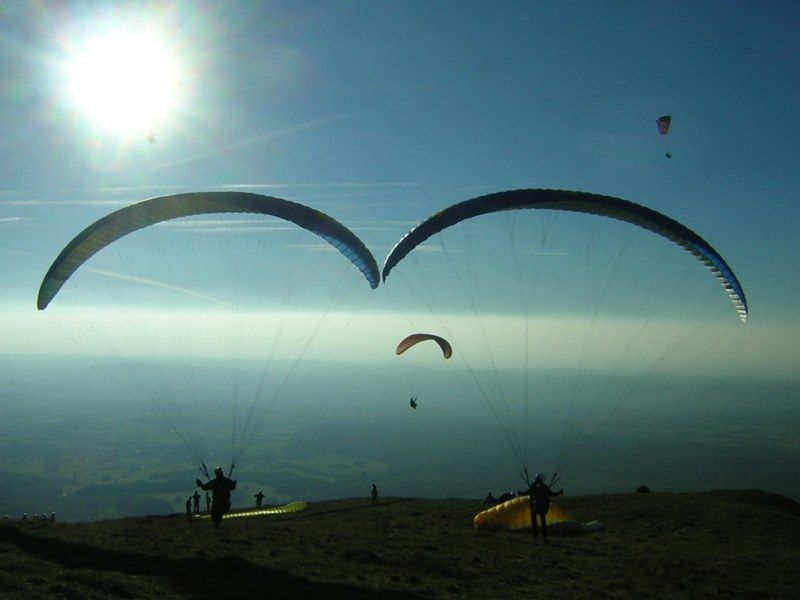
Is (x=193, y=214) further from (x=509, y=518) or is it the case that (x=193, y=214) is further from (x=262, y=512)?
(x=262, y=512)

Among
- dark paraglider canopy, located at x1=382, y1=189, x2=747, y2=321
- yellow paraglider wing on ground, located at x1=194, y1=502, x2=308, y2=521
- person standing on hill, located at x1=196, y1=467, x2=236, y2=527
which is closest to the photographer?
dark paraglider canopy, located at x1=382, y1=189, x2=747, y2=321

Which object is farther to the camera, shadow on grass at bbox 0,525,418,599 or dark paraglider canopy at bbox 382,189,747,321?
dark paraglider canopy at bbox 382,189,747,321

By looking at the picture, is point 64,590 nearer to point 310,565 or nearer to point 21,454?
point 310,565

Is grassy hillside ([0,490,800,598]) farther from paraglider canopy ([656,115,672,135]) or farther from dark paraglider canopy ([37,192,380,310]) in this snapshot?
paraglider canopy ([656,115,672,135])

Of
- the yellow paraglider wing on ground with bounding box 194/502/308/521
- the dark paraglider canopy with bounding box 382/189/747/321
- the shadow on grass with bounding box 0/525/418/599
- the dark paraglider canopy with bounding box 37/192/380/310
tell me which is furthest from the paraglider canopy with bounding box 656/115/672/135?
the yellow paraglider wing on ground with bounding box 194/502/308/521

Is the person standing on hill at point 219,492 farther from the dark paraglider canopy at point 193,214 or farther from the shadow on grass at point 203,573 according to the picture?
the dark paraglider canopy at point 193,214

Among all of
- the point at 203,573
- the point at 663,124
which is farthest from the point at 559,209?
the point at 203,573
